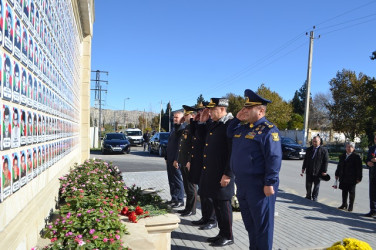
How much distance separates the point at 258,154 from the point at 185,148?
260cm

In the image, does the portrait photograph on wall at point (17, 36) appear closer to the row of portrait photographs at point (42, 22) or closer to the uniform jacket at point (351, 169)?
the row of portrait photographs at point (42, 22)

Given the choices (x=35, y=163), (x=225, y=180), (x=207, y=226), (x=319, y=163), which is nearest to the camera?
(x=35, y=163)

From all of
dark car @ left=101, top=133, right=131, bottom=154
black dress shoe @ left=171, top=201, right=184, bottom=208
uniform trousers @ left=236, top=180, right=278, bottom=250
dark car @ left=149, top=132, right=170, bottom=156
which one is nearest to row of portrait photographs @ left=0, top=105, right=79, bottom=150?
uniform trousers @ left=236, top=180, right=278, bottom=250

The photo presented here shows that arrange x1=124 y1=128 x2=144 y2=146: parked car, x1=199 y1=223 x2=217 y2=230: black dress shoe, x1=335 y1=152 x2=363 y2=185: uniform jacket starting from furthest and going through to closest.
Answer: x1=124 y1=128 x2=144 y2=146: parked car
x1=335 y1=152 x2=363 y2=185: uniform jacket
x1=199 y1=223 x2=217 y2=230: black dress shoe

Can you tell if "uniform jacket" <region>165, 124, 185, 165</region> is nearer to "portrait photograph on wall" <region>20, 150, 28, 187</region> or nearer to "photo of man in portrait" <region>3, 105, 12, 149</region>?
"portrait photograph on wall" <region>20, 150, 28, 187</region>

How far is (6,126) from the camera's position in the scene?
1912mm

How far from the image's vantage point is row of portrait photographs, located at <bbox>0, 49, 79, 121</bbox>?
1.87 meters

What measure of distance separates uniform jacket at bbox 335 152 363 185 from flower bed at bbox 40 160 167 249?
446cm

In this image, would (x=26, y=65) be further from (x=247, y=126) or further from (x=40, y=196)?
(x=247, y=126)

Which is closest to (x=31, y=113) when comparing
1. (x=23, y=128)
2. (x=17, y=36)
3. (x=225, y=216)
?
(x=23, y=128)

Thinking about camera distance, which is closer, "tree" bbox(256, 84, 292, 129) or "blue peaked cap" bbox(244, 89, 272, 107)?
"blue peaked cap" bbox(244, 89, 272, 107)

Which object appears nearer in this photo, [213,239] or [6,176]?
[6,176]

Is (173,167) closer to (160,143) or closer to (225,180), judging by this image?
(225,180)

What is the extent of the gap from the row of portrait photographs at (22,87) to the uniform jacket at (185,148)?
9.38 ft
